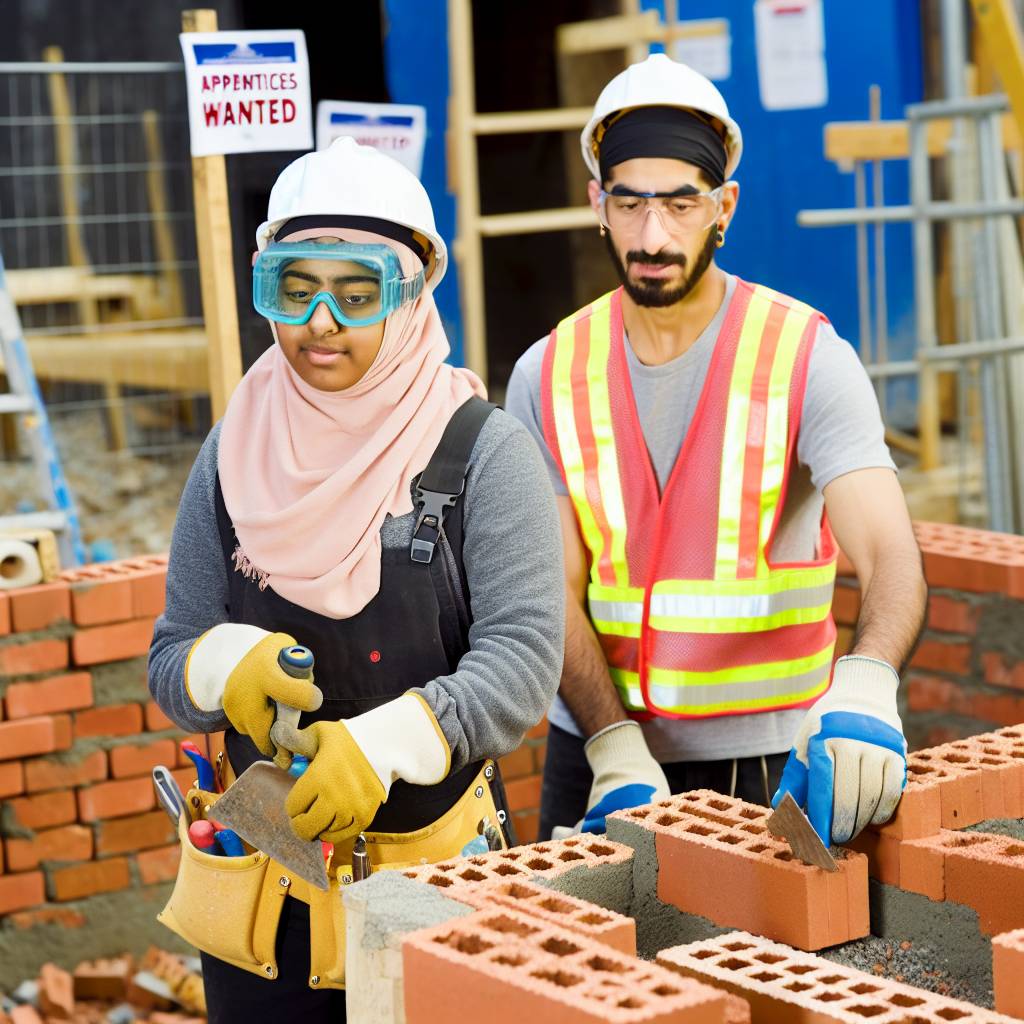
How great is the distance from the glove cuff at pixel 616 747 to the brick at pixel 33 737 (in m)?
2.06

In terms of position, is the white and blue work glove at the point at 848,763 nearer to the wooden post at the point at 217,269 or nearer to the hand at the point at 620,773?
the hand at the point at 620,773

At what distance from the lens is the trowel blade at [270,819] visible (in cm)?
278

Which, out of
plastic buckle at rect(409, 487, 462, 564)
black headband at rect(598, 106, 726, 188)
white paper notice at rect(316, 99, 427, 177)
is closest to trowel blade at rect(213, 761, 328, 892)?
plastic buckle at rect(409, 487, 462, 564)

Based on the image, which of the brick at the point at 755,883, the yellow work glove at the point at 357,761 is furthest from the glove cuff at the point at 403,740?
the brick at the point at 755,883

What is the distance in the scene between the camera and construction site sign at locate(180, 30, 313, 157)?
192 inches

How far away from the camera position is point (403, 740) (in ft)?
8.93

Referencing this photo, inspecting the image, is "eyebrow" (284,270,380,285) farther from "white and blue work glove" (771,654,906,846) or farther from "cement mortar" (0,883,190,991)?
"cement mortar" (0,883,190,991)

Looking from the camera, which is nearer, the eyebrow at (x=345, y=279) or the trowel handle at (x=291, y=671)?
the trowel handle at (x=291, y=671)

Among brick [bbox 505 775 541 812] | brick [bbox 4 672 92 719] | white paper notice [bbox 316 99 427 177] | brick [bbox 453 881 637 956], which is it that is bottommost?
brick [bbox 505 775 541 812]

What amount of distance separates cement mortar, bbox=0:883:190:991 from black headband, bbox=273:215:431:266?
2735 millimetres

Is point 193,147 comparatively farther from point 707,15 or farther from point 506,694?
point 707,15

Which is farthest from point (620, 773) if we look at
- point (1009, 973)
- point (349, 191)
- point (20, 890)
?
point (20, 890)

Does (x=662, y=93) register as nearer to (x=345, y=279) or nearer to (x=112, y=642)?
(x=345, y=279)

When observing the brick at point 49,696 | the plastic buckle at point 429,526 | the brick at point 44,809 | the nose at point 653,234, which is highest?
the nose at point 653,234
